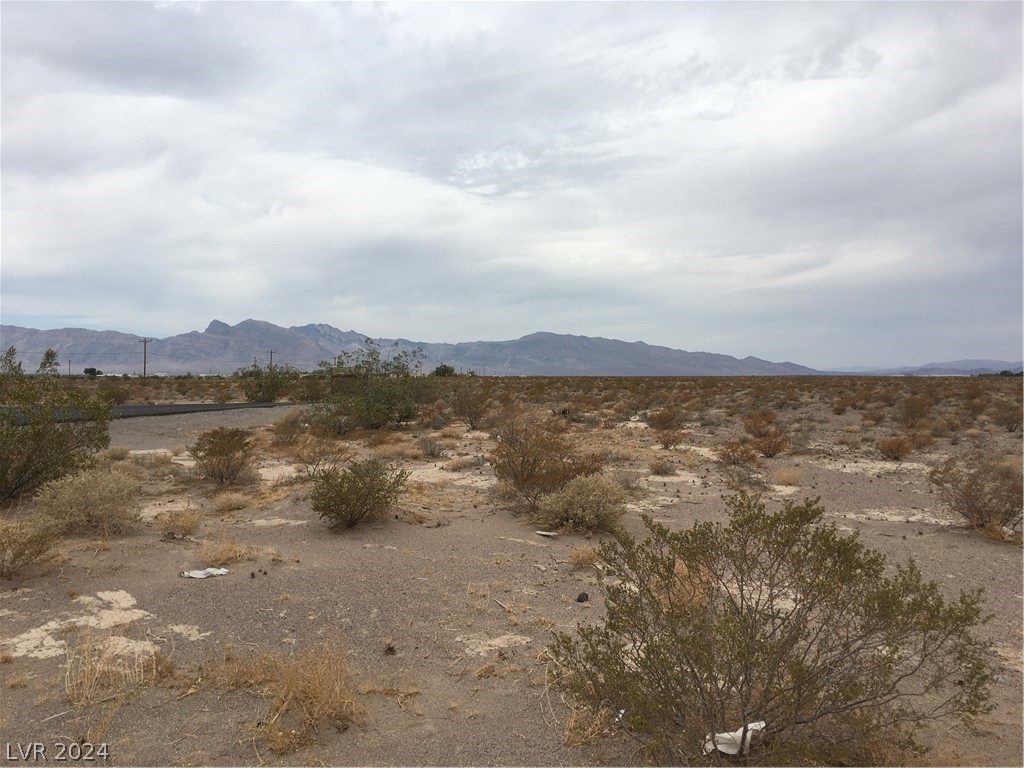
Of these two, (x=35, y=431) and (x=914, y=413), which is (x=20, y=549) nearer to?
(x=35, y=431)

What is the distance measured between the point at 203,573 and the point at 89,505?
264 centimetres

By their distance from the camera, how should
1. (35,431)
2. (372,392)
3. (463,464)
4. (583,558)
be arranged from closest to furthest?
1. (583,558)
2. (35,431)
3. (463,464)
4. (372,392)

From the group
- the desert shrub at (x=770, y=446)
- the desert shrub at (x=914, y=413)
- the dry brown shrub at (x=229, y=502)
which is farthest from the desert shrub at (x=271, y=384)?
the desert shrub at (x=914, y=413)

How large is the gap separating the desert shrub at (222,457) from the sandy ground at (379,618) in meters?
0.57

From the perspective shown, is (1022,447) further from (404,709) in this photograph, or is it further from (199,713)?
(199,713)

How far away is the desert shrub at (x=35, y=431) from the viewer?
1012cm

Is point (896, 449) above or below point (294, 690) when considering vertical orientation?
above

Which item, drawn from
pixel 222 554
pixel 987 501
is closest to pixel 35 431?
pixel 222 554

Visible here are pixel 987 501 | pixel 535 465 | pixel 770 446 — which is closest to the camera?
pixel 987 501

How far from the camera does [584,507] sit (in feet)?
31.8

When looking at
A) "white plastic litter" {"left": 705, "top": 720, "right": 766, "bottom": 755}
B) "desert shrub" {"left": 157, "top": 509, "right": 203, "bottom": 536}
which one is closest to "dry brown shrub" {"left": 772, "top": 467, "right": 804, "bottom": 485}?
"white plastic litter" {"left": 705, "top": 720, "right": 766, "bottom": 755}

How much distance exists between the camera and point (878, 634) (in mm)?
4082

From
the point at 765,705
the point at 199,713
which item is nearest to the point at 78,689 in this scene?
the point at 199,713

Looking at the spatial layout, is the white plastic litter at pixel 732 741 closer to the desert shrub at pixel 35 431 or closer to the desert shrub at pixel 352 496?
the desert shrub at pixel 352 496
